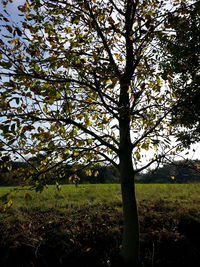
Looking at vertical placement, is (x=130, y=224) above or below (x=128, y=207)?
below

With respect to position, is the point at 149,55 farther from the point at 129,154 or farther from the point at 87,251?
the point at 87,251

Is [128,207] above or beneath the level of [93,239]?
above

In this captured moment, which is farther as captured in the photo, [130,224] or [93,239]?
[93,239]

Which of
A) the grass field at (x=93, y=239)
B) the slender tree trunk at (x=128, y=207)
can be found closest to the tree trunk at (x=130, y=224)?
the slender tree trunk at (x=128, y=207)

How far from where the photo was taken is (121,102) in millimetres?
4273

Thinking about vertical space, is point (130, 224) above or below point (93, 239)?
above

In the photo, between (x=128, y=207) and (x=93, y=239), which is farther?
(x=93, y=239)

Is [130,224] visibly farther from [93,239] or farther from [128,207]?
[93,239]

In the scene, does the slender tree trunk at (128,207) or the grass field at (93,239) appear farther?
the grass field at (93,239)

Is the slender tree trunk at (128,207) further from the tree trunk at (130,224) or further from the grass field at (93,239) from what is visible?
the grass field at (93,239)

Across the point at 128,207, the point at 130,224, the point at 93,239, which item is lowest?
the point at 93,239

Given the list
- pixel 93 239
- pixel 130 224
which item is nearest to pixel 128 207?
pixel 130 224

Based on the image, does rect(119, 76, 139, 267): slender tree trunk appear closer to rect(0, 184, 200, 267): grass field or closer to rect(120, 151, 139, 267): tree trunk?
rect(120, 151, 139, 267): tree trunk

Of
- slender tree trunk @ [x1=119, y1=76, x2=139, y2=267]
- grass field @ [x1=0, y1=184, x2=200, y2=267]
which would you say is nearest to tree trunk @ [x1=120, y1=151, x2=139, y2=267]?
slender tree trunk @ [x1=119, y1=76, x2=139, y2=267]
